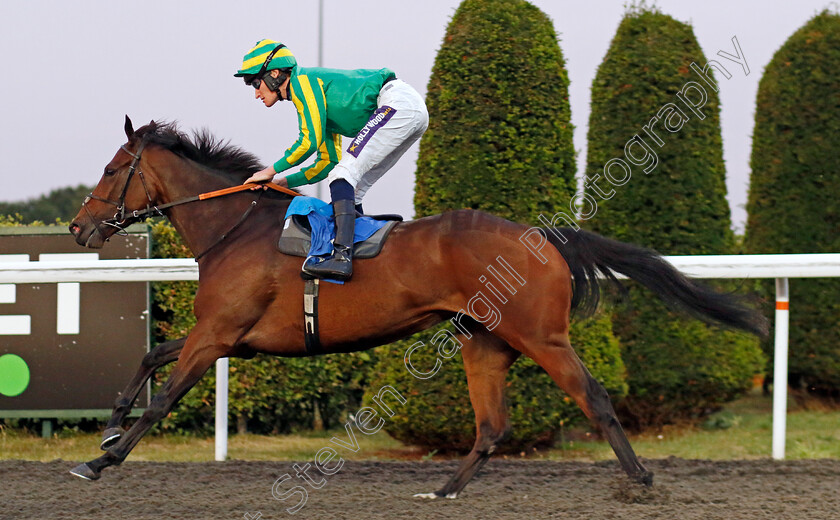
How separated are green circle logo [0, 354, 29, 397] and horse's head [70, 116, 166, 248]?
1.83 metres

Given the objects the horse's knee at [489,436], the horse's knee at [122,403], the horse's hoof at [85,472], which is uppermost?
the horse's knee at [122,403]

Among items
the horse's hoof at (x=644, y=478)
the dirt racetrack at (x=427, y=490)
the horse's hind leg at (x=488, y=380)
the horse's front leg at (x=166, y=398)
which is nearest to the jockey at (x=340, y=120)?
the horse's front leg at (x=166, y=398)

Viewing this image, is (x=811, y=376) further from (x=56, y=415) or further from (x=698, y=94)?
(x=56, y=415)

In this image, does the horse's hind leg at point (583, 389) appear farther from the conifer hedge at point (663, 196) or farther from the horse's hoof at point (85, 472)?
the conifer hedge at point (663, 196)

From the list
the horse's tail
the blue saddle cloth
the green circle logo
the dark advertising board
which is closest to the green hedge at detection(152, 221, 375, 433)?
the dark advertising board

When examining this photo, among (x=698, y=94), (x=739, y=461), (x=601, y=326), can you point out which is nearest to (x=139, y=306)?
(x=601, y=326)

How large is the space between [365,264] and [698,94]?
11.2 ft

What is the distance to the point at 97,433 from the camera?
17.5 ft

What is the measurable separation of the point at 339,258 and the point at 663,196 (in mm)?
3087

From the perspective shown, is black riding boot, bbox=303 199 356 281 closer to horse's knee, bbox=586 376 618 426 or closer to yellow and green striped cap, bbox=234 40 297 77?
yellow and green striped cap, bbox=234 40 297 77

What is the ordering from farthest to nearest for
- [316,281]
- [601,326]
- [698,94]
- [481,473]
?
[698,94] → [601,326] → [481,473] → [316,281]

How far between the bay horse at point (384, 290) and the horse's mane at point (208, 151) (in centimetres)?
5

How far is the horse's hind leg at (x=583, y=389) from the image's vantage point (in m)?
3.43

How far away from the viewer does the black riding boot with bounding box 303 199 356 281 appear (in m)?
3.41
